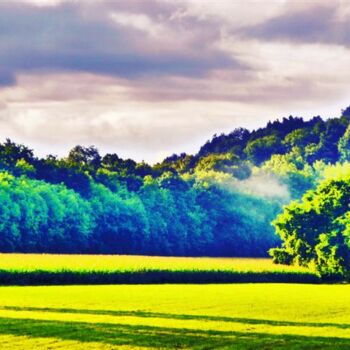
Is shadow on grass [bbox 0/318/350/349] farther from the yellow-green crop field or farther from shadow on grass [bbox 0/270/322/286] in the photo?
the yellow-green crop field

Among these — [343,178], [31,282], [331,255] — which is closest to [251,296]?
[31,282]

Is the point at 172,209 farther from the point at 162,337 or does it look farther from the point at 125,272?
the point at 162,337

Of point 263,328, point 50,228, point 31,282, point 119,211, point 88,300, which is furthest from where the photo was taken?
point 119,211

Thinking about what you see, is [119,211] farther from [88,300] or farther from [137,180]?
[88,300]

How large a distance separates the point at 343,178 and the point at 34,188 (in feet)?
164

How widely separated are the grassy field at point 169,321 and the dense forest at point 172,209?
4116 cm

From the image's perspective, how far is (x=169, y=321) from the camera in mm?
38531

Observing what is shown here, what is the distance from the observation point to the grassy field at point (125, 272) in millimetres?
77938

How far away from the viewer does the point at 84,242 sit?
435ft

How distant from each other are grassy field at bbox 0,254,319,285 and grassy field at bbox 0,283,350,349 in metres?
18.6

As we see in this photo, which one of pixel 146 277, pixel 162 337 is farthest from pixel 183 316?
pixel 146 277

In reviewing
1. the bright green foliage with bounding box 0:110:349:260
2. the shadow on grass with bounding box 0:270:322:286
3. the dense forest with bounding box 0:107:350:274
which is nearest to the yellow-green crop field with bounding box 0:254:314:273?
the shadow on grass with bounding box 0:270:322:286

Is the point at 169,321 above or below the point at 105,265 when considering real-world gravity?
below

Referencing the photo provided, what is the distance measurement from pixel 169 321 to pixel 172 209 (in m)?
117
